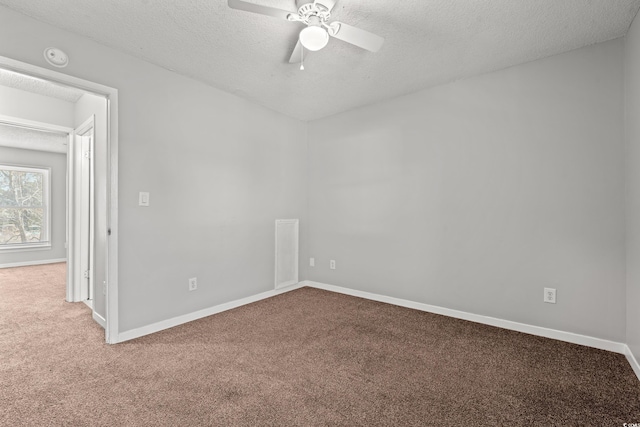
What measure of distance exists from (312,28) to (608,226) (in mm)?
2624

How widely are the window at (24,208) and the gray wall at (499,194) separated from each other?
6519 millimetres

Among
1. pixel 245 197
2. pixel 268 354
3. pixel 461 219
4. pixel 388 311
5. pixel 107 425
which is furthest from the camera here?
pixel 245 197

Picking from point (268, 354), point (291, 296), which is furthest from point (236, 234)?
point (268, 354)

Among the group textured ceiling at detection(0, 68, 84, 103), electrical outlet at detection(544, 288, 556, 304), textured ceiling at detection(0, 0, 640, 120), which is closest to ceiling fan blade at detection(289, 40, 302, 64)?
textured ceiling at detection(0, 0, 640, 120)

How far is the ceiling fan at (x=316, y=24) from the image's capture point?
5.41 ft

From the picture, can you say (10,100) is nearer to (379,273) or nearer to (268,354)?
(268,354)

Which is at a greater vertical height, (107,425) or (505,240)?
(505,240)

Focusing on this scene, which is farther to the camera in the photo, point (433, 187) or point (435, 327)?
point (433, 187)

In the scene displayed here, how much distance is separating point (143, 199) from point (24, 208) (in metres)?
5.70

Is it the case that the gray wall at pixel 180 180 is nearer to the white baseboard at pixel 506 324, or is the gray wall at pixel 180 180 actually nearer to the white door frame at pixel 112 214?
the white door frame at pixel 112 214

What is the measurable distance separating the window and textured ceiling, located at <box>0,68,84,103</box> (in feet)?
12.7

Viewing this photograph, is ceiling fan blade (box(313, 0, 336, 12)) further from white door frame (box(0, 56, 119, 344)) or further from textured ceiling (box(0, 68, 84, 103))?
textured ceiling (box(0, 68, 84, 103))

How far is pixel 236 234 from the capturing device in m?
3.32

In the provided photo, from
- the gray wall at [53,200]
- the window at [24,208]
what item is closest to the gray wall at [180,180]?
the gray wall at [53,200]
